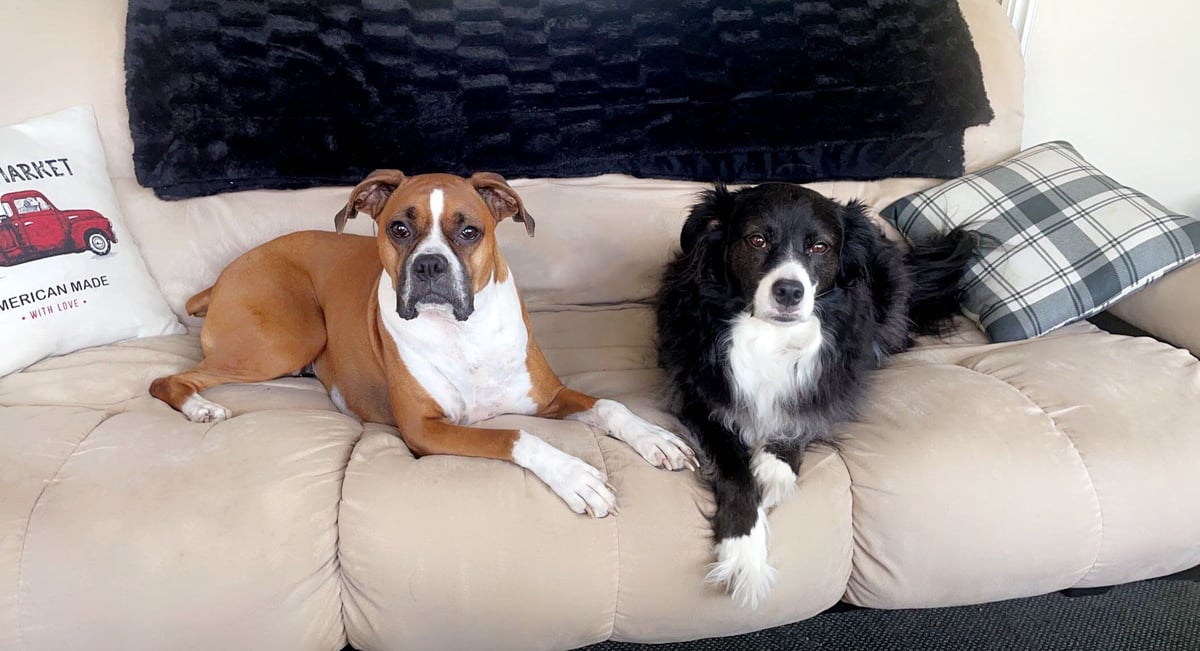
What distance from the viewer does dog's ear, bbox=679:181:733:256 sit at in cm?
176

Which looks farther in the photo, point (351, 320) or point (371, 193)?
point (351, 320)

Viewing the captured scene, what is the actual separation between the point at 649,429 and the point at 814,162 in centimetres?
113

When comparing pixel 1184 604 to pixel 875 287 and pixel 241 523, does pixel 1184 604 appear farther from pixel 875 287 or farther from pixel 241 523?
pixel 241 523

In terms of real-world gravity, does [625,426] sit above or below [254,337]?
below

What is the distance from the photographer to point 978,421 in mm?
1616

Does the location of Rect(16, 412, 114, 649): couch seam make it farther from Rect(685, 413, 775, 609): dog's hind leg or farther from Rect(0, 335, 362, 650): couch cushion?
Rect(685, 413, 775, 609): dog's hind leg

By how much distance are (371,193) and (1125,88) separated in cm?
249

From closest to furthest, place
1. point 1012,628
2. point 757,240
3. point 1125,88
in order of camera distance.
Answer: point 757,240 → point 1012,628 → point 1125,88

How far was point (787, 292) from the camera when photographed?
1.55 meters

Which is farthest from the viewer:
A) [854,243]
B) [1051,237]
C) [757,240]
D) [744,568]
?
[1051,237]

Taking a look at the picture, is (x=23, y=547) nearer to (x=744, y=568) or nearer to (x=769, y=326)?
(x=744, y=568)

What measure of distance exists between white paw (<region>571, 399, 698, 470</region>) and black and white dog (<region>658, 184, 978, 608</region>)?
60 millimetres

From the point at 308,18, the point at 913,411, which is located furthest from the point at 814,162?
the point at 308,18

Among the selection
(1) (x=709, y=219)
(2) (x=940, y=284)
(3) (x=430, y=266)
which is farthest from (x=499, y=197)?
(2) (x=940, y=284)
